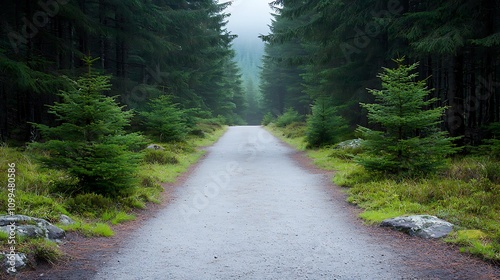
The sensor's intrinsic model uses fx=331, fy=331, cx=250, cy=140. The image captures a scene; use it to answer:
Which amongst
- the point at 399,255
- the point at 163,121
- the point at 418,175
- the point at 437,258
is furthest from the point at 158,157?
the point at 437,258

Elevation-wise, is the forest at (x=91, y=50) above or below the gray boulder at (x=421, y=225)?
above

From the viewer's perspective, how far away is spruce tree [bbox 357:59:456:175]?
903 centimetres

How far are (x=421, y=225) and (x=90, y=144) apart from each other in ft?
22.8

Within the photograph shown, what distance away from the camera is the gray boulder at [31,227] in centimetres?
490

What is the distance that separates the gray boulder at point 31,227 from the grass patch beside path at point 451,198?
18.9 ft

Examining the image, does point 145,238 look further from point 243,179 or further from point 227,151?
point 227,151

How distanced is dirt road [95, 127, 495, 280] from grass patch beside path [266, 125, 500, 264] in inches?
22.9

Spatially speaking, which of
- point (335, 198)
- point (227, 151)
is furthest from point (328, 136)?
point (335, 198)

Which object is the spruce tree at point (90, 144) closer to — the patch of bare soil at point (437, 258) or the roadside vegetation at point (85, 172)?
the roadside vegetation at point (85, 172)

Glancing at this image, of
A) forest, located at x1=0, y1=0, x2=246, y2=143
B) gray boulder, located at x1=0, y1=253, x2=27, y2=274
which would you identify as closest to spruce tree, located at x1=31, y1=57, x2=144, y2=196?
forest, located at x1=0, y1=0, x2=246, y2=143

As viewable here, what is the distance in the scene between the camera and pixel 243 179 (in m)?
11.5

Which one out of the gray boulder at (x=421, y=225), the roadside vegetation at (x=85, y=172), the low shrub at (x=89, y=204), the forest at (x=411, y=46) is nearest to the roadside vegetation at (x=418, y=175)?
the gray boulder at (x=421, y=225)

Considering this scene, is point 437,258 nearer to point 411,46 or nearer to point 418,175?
point 418,175

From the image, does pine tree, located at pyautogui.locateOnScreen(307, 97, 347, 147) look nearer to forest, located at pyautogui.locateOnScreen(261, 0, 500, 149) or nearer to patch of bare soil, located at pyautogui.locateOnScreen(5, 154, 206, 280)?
forest, located at pyautogui.locateOnScreen(261, 0, 500, 149)
